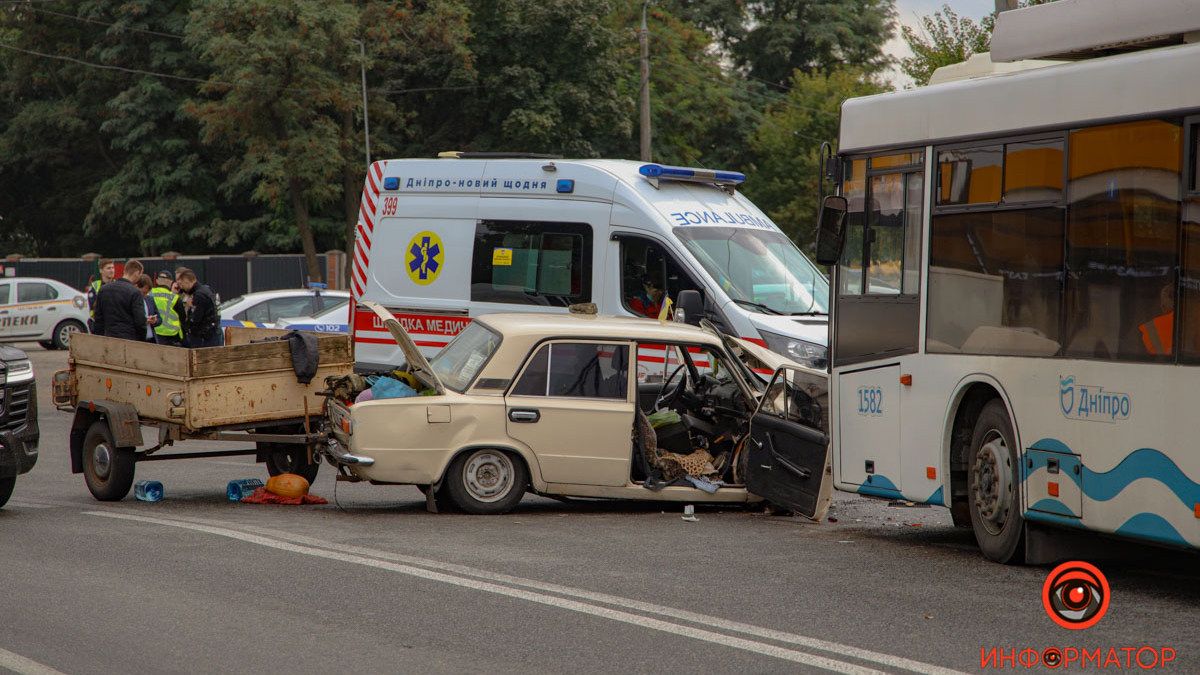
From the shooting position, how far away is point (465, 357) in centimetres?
1152

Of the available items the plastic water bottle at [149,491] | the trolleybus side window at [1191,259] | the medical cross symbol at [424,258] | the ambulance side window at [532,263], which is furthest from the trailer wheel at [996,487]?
the medical cross symbol at [424,258]

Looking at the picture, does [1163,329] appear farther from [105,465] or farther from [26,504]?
[26,504]

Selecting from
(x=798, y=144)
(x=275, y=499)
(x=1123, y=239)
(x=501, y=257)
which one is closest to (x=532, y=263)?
(x=501, y=257)

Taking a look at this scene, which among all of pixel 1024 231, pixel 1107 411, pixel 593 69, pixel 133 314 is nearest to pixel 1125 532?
pixel 1107 411

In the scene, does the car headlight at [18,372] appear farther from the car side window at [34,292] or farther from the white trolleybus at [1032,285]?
the car side window at [34,292]

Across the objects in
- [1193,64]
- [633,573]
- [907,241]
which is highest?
[1193,64]

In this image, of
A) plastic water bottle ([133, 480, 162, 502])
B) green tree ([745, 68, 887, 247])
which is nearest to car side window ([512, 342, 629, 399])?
plastic water bottle ([133, 480, 162, 502])

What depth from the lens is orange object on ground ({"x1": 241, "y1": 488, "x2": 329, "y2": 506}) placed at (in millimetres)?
11977

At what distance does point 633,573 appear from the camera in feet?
28.3

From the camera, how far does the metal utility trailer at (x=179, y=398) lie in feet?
37.9

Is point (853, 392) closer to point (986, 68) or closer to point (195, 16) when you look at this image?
point (986, 68)

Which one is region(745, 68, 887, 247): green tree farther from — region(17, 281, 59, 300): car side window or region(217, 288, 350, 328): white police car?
region(217, 288, 350, 328): white police car

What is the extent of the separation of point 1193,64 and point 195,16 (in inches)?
1758

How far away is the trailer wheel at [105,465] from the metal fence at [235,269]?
36.4 m
